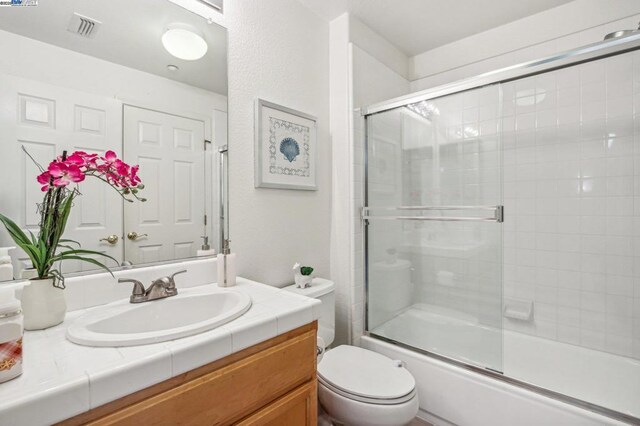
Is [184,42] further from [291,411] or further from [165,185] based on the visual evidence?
[291,411]

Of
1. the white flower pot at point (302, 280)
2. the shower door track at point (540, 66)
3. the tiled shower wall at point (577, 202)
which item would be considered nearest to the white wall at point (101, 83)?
the white flower pot at point (302, 280)

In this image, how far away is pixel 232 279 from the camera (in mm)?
1313

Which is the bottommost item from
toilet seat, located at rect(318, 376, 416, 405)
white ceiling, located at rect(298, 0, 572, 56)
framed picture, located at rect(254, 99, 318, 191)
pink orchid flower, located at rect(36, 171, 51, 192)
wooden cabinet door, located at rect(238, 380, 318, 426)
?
toilet seat, located at rect(318, 376, 416, 405)

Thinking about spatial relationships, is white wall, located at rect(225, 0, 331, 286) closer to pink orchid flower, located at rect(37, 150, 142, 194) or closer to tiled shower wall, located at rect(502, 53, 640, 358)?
pink orchid flower, located at rect(37, 150, 142, 194)

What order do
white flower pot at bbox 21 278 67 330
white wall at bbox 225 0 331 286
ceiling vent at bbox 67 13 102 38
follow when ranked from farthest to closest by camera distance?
white wall at bbox 225 0 331 286 → ceiling vent at bbox 67 13 102 38 → white flower pot at bbox 21 278 67 330

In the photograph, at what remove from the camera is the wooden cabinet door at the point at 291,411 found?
0.87 metres

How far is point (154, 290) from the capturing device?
3.63 feet

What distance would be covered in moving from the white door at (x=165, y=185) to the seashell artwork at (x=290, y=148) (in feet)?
1.55

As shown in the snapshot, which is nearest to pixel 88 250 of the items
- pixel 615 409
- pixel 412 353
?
pixel 412 353

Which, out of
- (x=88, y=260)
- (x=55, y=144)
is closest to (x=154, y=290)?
(x=88, y=260)

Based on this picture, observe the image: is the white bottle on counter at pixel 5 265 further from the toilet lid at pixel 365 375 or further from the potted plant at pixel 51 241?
the toilet lid at pixel 365 375

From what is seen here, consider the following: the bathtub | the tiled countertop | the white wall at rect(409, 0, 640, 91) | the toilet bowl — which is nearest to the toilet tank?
the toilet bowl

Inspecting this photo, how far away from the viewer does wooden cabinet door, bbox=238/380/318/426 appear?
87 centimetres

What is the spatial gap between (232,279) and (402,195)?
4.20ft
